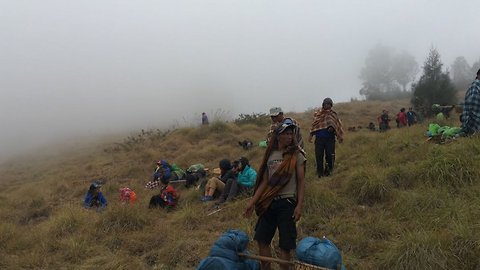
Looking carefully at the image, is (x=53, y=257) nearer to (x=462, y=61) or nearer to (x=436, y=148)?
(x=436, y=148)

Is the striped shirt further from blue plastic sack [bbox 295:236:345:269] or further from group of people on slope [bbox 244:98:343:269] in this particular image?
blue plastic sack [bbox 295:236:345:269]

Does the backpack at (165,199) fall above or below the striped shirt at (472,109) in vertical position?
below

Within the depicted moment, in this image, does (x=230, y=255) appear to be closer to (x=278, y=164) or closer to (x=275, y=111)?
(x=278, y=164)

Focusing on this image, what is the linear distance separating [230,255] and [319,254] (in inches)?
33.9

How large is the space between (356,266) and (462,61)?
64.4 m

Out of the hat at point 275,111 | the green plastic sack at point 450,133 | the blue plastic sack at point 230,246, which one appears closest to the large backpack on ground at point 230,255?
the blue plastic sack at point 230,246

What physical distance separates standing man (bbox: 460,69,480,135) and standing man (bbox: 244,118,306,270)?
13.6ft

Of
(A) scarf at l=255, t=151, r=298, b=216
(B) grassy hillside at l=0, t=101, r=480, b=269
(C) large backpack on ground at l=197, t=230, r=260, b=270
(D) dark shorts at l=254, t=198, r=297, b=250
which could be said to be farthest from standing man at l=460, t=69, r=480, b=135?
(C) large backpack on ground at l=197, t=230, r=260, b=270

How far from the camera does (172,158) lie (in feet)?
48.4

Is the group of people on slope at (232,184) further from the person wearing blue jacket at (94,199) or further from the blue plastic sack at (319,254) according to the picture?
the blue plastic sack at (319,254)

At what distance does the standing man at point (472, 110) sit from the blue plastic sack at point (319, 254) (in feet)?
14.1

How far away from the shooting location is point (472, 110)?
22.8ft

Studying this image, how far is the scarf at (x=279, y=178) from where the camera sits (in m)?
4.07

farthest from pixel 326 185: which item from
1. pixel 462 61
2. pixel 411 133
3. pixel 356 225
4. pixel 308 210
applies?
pixel 462 61
